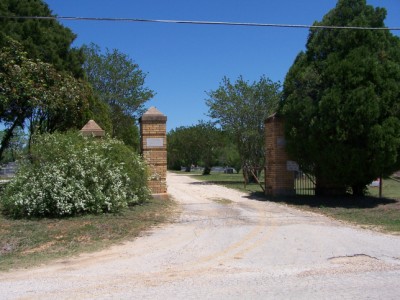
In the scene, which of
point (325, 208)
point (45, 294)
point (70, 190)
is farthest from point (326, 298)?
point (325, 208)

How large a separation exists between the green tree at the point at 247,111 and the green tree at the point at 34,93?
13.4 m

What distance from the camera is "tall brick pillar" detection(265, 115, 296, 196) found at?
16.6 meters

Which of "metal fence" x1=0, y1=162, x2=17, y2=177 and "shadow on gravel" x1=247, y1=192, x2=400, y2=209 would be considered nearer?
"metal fence" x1=0, y1=162, x2=17, y2=177

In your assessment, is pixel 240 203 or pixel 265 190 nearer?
pixel 240 203

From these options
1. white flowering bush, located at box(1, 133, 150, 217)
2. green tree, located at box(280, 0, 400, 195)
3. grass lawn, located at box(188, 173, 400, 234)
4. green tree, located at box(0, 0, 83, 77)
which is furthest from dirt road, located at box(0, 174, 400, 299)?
green tree, located at box(0, 0, 83, 77)

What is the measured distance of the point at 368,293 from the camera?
5793mm

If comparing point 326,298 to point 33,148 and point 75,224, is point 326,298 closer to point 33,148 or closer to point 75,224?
point 75,224

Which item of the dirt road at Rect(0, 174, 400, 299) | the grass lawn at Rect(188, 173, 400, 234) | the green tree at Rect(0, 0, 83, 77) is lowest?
the dirt road at Rect(0, 174, 400, 299)

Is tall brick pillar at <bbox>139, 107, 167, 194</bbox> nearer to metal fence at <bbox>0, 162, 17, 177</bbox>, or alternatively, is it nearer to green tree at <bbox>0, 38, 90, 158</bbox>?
green tree at <bbox>0, 38, 90, 158</bbox>

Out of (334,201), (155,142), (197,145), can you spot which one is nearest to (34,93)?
(155,142)

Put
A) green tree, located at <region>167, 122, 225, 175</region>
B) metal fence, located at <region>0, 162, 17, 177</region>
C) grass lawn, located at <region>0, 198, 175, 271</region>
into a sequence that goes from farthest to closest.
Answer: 1. green tree, located at <region>167, 122, 225, 175</region>
2. metal fence, located at <region>0, 162, 17, 177</region>
3. grass lawn, located at <region>0, 198, 175, 271</region>

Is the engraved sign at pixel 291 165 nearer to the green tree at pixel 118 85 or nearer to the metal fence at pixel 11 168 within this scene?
the metal fence at pixel 11 168

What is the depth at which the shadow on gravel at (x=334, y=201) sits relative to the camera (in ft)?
48.8

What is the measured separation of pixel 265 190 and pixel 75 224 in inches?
349
